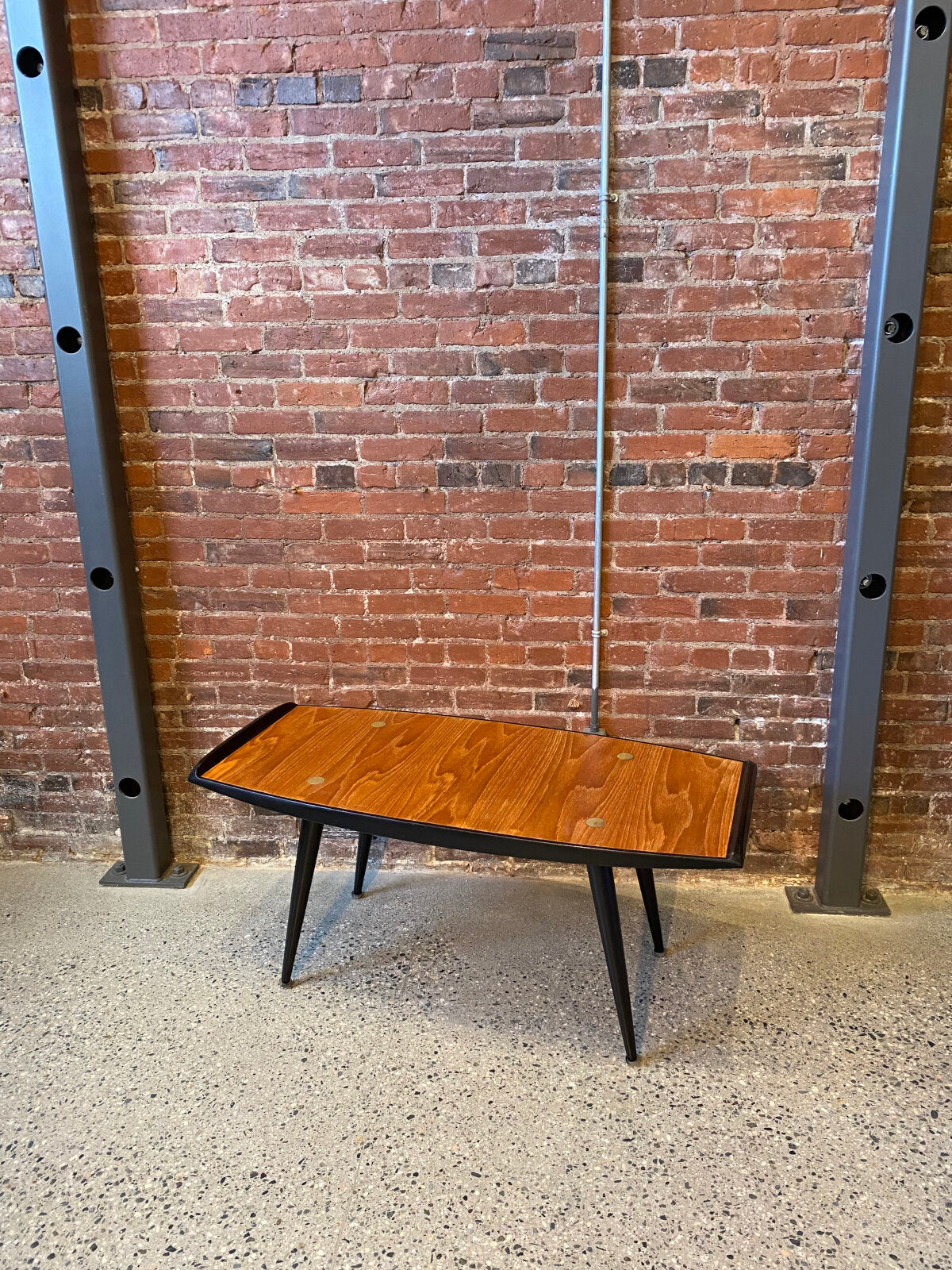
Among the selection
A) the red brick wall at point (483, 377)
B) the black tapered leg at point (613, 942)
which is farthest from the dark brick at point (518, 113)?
the black tapered leg at point (613, 942)

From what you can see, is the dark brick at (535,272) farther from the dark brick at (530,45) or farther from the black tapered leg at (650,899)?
the black tapered leg at (650,899)

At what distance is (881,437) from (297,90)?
1.67m

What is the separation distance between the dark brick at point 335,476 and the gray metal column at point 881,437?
1.31 m

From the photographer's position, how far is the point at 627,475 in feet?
6.84

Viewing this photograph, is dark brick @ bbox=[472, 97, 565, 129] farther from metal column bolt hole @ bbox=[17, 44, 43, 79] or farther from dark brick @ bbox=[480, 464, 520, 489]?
metal column bolt hole @ bbox=[17, 44, 43, 79]

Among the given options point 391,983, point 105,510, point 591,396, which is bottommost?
point 391,983

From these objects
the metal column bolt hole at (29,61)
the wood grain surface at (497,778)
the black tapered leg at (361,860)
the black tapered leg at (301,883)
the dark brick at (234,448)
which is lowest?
the black tapered leg at (361,860)

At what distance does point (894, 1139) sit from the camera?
1498 millimetres

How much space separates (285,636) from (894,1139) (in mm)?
1844

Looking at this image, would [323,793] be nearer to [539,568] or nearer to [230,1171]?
[230,1171]

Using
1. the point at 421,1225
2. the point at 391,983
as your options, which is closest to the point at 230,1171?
the point at 421,1225

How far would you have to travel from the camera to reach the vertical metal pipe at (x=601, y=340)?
1.84m

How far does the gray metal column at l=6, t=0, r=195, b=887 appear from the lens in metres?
1.91

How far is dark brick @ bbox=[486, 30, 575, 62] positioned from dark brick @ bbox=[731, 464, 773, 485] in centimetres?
106
